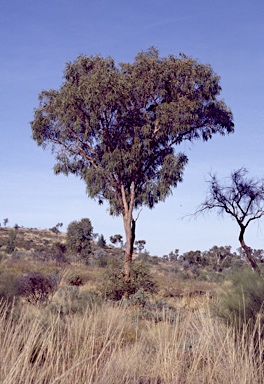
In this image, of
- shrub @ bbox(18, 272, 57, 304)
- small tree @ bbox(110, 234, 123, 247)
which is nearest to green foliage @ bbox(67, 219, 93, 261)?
small tree @ bbox(110, 234, 123, 247)

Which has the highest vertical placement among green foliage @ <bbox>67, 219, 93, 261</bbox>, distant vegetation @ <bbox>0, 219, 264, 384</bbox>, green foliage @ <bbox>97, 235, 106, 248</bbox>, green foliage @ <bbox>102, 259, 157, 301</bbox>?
green foliage @ <bbox>97, 235, 106, 248</bbox>

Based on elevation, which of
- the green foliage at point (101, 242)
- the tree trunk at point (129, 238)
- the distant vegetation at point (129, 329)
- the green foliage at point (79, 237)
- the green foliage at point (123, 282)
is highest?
the green foliage at point (101, 242)

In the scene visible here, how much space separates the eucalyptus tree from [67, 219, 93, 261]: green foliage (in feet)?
80.8

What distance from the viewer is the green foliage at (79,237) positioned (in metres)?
44.4

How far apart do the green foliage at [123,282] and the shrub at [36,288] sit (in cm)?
217

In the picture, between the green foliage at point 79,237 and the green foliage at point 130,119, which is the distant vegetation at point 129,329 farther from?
the green foliage at point 79,237

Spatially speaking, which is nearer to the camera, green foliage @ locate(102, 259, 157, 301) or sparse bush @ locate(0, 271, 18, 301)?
sparse bush @ locate(0, 271, 18, 301)

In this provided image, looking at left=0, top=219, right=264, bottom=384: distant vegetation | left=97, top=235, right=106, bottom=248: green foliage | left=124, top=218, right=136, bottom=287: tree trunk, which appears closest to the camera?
left=0, top=219, right=264, bottom=384: distant vegetation

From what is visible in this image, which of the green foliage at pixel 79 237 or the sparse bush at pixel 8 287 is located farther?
the green foliage at pixel 79 237

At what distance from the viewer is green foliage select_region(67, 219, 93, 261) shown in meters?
44.4

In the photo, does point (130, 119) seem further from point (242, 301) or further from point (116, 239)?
point (116, 239)

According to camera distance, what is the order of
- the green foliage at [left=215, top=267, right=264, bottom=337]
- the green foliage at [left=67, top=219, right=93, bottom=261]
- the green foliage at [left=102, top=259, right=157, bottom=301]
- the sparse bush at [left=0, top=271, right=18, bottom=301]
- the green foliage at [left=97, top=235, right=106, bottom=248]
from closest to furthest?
the green foliage at [left=215, top=267, right=264, bottom=337]
the sparse bush at [left=0, top=271, right=18, bottom=301]
the green foliage at [left=102, top=259, right=157, bottom=301]
the green foliage at [left=67, top=219, right=93, bottom=261]
the green foliage at [left=97, top=235, right=106, bottom=248]

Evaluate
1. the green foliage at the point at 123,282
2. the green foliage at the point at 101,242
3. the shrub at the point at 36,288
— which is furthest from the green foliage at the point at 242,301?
the green foliage at the point at 101,242

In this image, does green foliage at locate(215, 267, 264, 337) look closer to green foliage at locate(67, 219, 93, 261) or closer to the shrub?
the shrub
